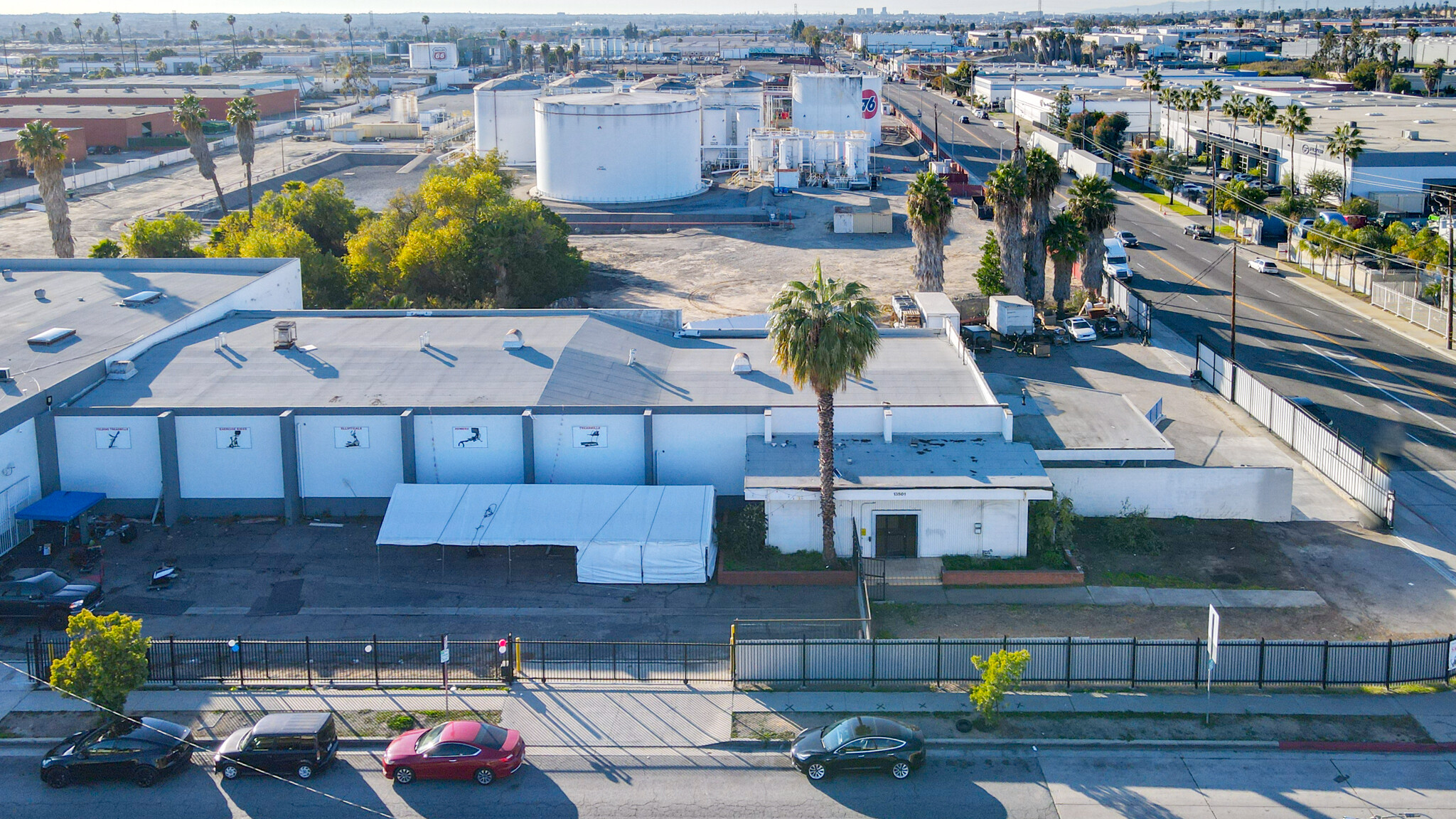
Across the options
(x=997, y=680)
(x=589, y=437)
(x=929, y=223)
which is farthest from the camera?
(x=929, y=223)

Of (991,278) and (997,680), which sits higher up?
(991,278)

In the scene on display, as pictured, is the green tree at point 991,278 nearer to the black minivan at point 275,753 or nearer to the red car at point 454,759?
the red car at point 454,759

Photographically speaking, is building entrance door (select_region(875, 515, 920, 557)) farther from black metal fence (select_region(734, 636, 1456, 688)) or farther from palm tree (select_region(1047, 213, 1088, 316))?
palm tree (select_region(1047, 213, 1088, 316))

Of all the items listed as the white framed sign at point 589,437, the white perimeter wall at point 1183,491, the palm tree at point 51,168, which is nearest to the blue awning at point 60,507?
the white framed sign at point 589,437

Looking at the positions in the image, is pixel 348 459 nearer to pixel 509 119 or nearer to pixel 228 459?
pixel 228 459

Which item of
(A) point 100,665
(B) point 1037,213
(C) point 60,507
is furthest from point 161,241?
(B) point 1037,213

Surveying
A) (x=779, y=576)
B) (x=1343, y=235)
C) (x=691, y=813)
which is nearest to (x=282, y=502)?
(x=779, y=576)

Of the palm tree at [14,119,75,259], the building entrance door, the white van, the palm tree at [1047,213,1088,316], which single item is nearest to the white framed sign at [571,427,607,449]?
the building entrance door
